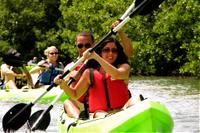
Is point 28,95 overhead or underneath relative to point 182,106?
overhead

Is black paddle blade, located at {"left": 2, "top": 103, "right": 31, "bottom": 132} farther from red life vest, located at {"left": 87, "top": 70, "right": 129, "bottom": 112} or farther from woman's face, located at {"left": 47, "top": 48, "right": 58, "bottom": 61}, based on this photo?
woman's face, located at {"left": 47, "top": 48, "right": 58, "bottom": 61}

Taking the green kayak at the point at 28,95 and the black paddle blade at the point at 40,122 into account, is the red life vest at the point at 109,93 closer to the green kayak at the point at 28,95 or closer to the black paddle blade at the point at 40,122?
the black paddle blade at the point at 40,122

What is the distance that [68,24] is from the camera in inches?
1339

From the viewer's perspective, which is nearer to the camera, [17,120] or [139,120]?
[139,120]

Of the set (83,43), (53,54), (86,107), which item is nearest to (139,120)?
(86,107)

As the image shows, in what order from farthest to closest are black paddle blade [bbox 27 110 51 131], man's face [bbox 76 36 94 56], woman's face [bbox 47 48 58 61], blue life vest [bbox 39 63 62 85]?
1. blue life vest [bbox 39 63 62 85]
2. woman's face [bbox 47 48 58 61]
3. black paddle blade [bbox 27 110 51 131]
4. man's face [bbox 76 36 94 56]

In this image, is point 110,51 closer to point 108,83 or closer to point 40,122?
point 108,83

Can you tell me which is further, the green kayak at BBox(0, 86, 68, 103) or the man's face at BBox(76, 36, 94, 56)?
the green kayak at BBox(0, 86, 68, 103)

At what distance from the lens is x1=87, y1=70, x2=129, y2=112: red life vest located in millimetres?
5969

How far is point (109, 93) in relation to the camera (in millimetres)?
5965

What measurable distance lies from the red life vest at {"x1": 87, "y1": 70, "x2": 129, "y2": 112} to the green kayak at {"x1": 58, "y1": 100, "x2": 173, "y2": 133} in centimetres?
38

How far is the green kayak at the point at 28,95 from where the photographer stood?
37.8 ft

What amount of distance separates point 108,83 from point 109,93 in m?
0.10

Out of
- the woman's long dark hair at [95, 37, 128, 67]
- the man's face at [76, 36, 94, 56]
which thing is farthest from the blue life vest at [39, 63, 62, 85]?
the woman's long dark hair at [95, 37, 128, 67]
